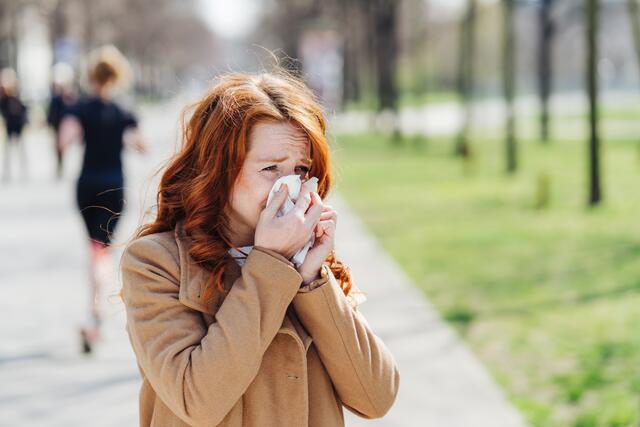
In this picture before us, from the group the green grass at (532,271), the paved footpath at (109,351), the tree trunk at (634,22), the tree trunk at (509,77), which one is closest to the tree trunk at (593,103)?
the green grass at (532,271)

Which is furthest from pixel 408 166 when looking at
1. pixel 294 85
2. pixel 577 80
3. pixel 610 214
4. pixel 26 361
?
pixel 577 80

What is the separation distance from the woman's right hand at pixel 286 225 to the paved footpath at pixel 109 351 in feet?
1.80

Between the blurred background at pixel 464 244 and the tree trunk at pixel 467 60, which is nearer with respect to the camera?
the blurred background at pixel 464 244

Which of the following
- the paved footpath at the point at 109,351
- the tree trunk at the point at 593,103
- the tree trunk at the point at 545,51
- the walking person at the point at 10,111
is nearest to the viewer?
the paved footpath at the point at 109,351

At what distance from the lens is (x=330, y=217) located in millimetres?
1979

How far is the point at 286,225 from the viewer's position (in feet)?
6.11

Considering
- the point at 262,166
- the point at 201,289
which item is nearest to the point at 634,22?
the point at 262,166

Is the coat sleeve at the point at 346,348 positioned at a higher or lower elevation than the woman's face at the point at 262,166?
lower

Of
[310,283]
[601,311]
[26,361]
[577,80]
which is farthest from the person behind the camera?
[577,80]

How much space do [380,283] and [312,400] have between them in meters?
6.78

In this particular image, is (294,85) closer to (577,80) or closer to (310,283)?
(310,283)

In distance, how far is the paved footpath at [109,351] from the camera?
16.5ft

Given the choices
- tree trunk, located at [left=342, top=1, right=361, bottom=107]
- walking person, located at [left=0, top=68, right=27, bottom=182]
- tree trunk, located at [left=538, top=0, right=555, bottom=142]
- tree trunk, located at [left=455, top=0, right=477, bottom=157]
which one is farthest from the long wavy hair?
tree trunk, located at [left=342, top=1, right=361, bottom=107]

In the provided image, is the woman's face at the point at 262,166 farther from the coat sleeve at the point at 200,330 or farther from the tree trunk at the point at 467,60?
the tree trunk at the point at 467,60
